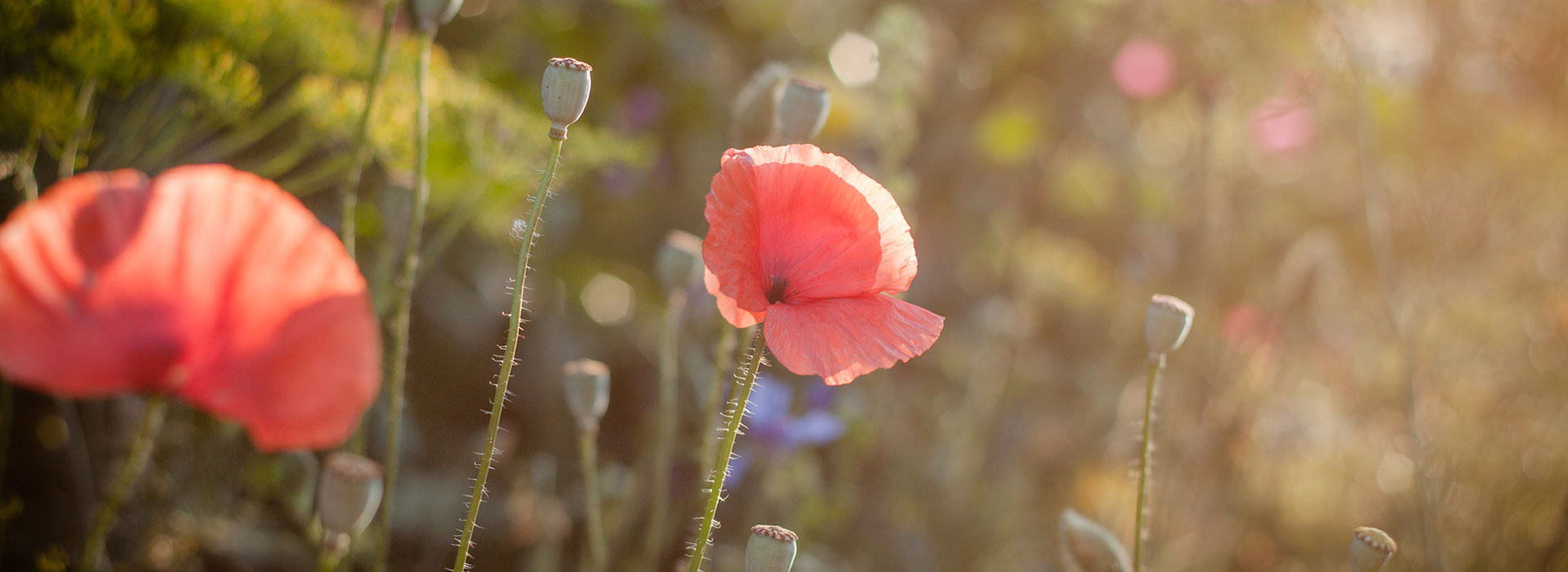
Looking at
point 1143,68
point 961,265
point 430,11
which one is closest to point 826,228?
point 430,11

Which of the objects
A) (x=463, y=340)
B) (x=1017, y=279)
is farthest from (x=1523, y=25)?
(x=463, y=340)

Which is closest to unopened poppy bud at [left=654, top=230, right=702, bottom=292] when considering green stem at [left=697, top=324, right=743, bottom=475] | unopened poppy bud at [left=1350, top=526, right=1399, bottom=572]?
green stem at [left=697, top=324, right=743, bottom=475]

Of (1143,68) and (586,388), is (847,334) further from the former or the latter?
(1143,68)

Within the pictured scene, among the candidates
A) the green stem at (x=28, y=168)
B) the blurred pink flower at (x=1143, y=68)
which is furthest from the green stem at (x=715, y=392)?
the blurred pink flower at (x=1143, y=68)

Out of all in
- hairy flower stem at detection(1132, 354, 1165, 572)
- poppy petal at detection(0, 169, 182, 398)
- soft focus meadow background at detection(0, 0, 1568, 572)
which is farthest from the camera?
soft focus meadow background at detection(0, 0, 1568, 572)

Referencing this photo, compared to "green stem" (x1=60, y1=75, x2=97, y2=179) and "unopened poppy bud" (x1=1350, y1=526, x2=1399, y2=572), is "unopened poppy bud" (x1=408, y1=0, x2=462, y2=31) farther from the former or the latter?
"unopened poppy bud" (x1=1350, y1=526, x2=1399, y2=572)

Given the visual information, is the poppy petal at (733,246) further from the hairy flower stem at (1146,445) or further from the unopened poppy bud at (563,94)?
the hairy flower stem at (1146,445)

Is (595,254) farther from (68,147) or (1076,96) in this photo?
(1076,96)
